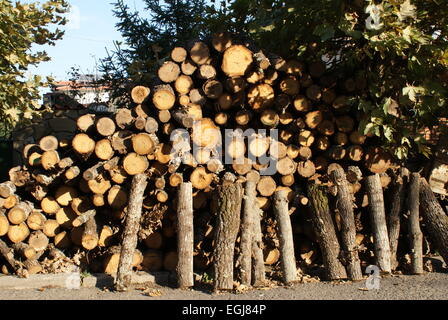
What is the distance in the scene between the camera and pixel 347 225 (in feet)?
18.4

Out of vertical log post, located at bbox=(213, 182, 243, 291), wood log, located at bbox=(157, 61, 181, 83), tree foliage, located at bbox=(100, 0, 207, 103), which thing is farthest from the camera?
tree foliage, located at bbox=(100, 0, 207, 103)

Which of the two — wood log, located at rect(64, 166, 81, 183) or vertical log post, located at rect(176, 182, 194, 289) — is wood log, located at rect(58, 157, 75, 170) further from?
vertical log post, located at rect(176, 182, 194, 289)

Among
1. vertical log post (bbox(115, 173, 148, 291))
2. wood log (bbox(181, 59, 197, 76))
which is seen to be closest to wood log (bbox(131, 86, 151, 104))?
wood log (bbox(181, 59, 197, 76))

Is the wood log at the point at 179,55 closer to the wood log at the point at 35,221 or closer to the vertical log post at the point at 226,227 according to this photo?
the vertical log post at the point at 226,227

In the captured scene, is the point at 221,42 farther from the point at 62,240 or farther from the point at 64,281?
the point at 64,281

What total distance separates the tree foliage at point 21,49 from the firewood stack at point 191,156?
58 cm

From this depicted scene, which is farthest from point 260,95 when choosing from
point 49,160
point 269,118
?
point 49,160

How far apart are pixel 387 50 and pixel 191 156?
8.32ft

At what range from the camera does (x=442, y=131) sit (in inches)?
247

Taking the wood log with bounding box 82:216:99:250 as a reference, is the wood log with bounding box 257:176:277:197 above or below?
above

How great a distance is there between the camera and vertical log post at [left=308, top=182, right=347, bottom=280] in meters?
5.52

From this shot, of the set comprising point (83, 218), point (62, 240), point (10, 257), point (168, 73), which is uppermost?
point (168, 73)

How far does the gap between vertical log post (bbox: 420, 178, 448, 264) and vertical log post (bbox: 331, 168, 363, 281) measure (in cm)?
91

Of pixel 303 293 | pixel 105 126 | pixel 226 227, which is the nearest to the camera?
pixel 303 293
